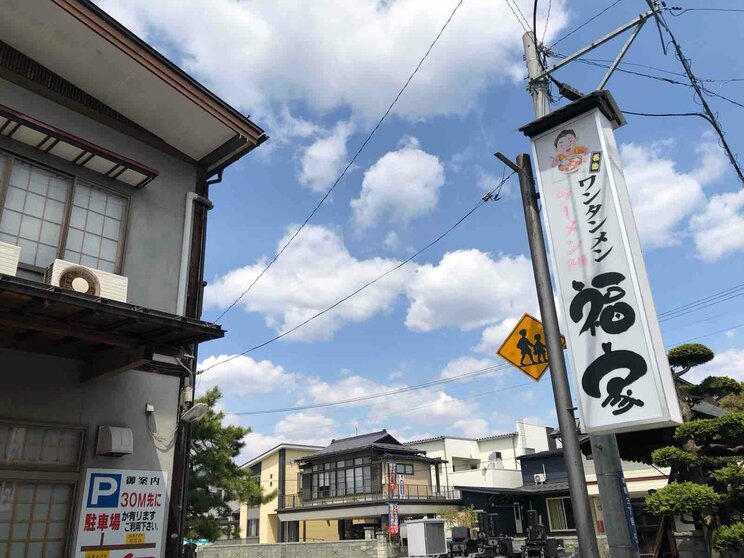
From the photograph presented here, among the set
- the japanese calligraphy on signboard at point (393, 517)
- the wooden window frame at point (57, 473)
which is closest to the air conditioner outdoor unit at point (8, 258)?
the wooden window frame at point (57, 473)

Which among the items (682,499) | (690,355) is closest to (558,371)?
(682,499)

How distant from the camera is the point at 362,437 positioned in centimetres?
4191

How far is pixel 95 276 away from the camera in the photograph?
757 centimetres

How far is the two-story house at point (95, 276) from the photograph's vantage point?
673 centimetres

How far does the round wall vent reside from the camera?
728 cm

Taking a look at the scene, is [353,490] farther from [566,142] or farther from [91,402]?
[566,142]

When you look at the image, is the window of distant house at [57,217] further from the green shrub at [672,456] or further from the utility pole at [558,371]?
the green shrub at [672,456]

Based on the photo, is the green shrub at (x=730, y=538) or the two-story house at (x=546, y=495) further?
the two-story house at (x=546, y=495)

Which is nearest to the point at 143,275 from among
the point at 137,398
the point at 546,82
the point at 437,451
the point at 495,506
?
the point at 137,398

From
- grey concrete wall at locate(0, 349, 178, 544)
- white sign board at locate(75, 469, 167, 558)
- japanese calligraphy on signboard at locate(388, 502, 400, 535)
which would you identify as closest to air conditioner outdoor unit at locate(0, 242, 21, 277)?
grey concrete wall at locate(0, 349, 178, 544)

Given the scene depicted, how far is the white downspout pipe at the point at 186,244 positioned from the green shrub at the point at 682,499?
840 centimetres

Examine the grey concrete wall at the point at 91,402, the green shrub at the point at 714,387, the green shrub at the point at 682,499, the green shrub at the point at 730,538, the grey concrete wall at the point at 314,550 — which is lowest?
the grey concrete wall at the point at 314,550

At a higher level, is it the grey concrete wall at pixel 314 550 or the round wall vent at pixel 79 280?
the round wall vent at pixel 79 280

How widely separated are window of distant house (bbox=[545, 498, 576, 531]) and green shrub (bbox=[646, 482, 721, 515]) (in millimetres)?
23118
